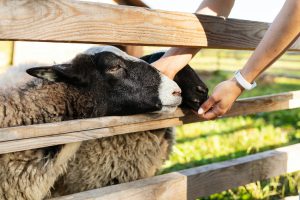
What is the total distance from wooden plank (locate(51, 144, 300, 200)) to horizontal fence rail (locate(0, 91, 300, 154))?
0.32 metres

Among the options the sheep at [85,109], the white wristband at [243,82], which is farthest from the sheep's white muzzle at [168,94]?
the white wristband at [243,82]

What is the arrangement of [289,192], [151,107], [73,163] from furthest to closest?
[289,192] → [73,163] → [151,107]

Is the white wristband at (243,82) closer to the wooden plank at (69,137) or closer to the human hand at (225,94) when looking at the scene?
the human hand at (225,94)

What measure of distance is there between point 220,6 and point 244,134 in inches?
142

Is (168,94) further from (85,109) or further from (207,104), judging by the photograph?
(85,109)

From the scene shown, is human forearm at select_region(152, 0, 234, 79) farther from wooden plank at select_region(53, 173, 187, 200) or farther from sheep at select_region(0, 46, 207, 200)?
wooden plank at select_region(53, 173, 187, 200)

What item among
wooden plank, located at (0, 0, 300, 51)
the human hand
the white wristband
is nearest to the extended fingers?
the human hand

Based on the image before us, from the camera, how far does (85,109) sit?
8.43 ft

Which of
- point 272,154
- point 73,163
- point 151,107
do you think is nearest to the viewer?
point 151,107

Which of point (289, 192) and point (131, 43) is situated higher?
point (131, 43)

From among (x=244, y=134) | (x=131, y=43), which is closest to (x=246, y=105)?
(x=131, y=43)

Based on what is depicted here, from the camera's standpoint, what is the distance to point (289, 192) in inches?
153

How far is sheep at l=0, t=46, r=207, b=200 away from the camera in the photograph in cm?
235

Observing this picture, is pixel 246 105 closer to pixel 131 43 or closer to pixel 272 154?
pixel 272 154
